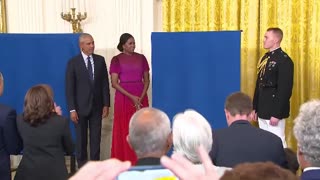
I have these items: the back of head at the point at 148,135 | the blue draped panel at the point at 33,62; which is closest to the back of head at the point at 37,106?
the back of head at the point at 148,135

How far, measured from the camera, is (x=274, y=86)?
485 centimetres

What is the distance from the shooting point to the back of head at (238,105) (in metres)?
2.97

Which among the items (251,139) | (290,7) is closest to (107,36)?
(290,7)

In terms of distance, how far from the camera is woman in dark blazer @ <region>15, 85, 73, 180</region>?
3.21 m

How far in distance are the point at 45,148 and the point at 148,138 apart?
124cm

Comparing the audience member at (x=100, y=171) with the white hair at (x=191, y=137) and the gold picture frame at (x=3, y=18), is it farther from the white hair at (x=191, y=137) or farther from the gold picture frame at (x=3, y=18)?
the gold picture frame at (x=3, y=18)

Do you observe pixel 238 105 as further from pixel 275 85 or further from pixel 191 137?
pixel 275 85

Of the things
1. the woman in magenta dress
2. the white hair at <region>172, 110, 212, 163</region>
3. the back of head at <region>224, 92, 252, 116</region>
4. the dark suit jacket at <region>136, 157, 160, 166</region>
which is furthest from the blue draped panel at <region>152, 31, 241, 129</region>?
the dark suit jacket at <region>136, 157, 160, 166</region>

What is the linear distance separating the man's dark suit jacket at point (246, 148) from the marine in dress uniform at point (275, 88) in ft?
6.97

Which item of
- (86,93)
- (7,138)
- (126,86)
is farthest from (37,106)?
(126,86)

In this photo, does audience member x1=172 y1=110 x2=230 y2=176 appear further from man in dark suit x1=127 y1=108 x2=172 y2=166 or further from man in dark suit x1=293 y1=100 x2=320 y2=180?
man in dark suit x1=293 y1=100 x2=320 y2=180

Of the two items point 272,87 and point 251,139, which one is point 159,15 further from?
point 251,139

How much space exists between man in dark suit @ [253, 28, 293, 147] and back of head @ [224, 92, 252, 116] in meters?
1.84

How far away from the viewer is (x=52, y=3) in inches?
249
